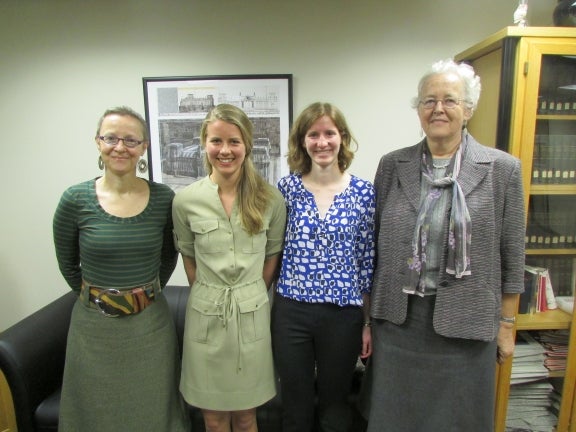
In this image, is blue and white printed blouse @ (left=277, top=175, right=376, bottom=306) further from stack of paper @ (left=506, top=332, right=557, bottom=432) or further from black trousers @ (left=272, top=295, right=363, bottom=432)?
stack of paper @ (left=506, top=332, right=557, bottom=432)

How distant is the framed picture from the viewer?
2.12 metres

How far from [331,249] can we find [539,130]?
1.19m

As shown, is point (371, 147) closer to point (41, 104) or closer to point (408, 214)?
point (408, 214)

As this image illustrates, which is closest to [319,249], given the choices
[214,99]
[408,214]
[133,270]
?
[408,214]

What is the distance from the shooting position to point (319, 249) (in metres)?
1.31

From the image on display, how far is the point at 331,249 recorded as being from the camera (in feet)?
4.29

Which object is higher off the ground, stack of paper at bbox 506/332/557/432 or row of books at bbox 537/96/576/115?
row of books at bbox 537/96/576/115

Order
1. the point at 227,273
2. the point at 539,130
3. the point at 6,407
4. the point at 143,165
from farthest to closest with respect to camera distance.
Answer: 1. the point at 143,165
2. the point at 539,130
3. the point at 6,407
4. the point at 227,273

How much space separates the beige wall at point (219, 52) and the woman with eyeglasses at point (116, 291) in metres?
1.02

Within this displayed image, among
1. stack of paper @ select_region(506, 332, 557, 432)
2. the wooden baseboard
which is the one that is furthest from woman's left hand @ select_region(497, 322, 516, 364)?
the wooden baseboard

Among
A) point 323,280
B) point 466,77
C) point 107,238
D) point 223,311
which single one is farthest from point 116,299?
point 466,77

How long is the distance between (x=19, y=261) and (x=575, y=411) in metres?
3.19

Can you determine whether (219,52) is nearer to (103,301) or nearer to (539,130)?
(103,301)

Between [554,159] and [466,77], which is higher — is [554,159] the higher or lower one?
the lower one
